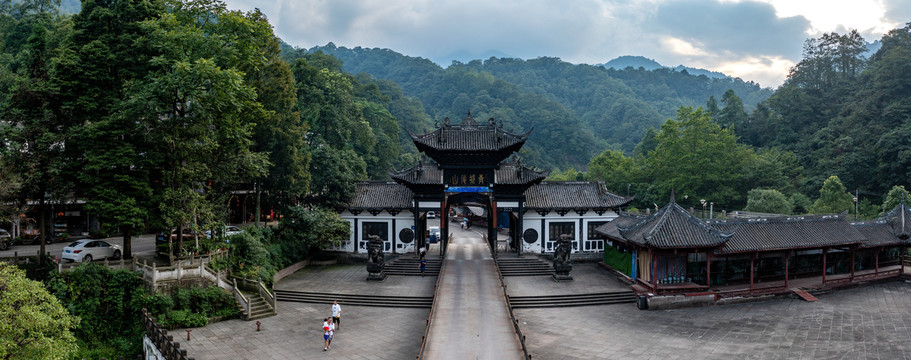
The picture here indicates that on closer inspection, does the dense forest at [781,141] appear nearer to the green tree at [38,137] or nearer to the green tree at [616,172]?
the green tree at [616,172]

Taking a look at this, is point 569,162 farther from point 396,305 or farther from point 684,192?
point 396,305

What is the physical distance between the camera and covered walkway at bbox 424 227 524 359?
1359 cm

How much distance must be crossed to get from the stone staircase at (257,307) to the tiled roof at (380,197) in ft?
29.7

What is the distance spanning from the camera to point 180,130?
1786cm

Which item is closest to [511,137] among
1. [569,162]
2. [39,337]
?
[39,337]

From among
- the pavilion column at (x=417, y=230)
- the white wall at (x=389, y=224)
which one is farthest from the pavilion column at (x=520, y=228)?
the white wall at (x=389, y=224)

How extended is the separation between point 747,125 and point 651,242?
49527mm

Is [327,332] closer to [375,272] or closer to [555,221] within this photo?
[375,272]

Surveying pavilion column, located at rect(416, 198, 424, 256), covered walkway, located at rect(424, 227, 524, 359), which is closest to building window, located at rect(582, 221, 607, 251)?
covered walkway, located at rect(424, 227, 524, 359)

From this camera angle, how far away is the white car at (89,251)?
18.9 m

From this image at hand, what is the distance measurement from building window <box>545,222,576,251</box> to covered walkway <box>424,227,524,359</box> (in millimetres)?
4363

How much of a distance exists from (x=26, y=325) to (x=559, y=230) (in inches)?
899

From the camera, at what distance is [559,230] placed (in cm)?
2775

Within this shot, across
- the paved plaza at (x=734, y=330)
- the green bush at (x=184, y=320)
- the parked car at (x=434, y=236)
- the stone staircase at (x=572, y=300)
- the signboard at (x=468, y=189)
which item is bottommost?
the paved plaza at (x=734, y=330)
